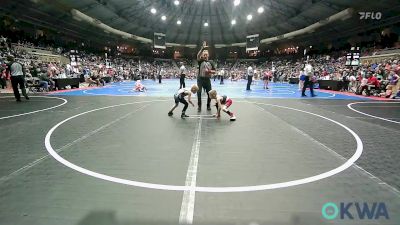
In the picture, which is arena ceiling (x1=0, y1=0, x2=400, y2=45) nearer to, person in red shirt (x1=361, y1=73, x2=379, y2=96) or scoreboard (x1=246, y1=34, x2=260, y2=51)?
scoreboard (x1=246, y1=34, x2=260, y2=51)

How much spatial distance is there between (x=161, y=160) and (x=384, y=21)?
36.0 meters

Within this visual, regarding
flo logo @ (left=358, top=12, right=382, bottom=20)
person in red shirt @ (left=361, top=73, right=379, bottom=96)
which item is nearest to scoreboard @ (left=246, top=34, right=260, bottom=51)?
flo logo @ (left=358, top=12, right=382, bottom=20)

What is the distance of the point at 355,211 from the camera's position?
288cm

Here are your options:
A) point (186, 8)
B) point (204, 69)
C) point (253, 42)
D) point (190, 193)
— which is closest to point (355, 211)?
point (190, 193)

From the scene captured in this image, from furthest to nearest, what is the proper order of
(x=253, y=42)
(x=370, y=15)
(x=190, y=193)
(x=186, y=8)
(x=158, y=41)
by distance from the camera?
(x=186, y=8) < (x=158, y=41) < (x=253, y=42) < (x=370, y=15) < (x=190, y=193)

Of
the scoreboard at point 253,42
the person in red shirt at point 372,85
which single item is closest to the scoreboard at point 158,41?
the scoreboard at point 253,42

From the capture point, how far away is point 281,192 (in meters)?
3.31

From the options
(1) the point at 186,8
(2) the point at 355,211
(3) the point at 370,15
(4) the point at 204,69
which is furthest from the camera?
(1) the point at 186,8

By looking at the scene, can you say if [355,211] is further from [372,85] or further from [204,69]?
[372,85]

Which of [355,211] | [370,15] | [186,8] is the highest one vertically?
[186,8]

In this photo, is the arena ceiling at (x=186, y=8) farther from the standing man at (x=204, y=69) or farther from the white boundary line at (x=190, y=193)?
the white boundary line at (x=190, y=193)

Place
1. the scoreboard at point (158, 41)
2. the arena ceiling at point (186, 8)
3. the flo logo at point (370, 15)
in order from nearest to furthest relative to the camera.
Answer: the arena ceiling at point (186, 8)
the flo logo at point (370, 15)
the scoreboard at point (158, 41)

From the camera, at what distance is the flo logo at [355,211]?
278 centimetres

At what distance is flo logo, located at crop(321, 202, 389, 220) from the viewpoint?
278cm
